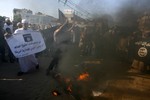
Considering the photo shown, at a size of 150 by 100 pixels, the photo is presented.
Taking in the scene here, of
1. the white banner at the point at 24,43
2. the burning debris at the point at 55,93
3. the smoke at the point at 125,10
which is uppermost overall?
the smoke at the point at 125,10

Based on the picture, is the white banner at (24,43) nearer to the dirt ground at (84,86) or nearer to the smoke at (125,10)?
the dirt ground at (84,86)

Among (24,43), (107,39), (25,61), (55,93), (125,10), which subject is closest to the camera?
(55,93)

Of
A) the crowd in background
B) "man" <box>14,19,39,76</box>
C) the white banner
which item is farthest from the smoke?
"man" <box>14,19,39,76</box>

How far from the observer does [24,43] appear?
9.66 m

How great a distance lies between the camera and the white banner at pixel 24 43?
9359mm

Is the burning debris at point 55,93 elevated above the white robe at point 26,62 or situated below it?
→ below

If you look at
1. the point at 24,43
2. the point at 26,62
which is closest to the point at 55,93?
the point at 24,43

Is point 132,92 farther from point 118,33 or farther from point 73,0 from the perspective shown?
point 73,0

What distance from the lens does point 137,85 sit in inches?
337

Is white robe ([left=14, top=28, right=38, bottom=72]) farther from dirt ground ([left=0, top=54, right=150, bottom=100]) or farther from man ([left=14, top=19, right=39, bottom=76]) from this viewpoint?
dirt ground ([left=0, top=54, right=150, bottom=100])

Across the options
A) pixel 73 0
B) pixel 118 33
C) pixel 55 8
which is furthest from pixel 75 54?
pixel 55 8

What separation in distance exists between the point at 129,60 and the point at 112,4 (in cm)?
341

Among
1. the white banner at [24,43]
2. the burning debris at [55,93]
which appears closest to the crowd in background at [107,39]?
the white banner at [24,43]

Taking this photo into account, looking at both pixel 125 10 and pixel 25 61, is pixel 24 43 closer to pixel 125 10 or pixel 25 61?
pixel 25 61
